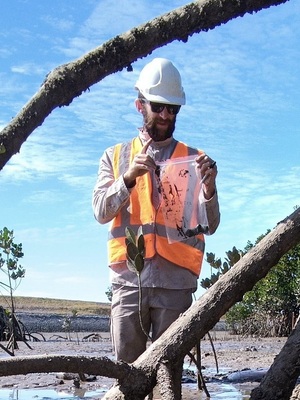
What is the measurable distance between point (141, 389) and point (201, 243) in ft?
5.19

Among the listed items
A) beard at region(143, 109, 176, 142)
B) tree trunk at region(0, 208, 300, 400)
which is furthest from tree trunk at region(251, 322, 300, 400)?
beard at region(143, 109, 176, 142)

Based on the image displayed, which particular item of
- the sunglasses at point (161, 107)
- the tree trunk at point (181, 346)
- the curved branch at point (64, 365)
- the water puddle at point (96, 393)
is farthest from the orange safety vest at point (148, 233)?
the water puddle at point (96, 393)

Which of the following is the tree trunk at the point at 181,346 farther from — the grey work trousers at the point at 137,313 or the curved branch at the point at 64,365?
the grey work trousers at the point at 137,313

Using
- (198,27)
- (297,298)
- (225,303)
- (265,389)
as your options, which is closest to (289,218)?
(225,303)

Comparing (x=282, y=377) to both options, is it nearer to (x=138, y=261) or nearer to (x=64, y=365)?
(x=138, y=261)

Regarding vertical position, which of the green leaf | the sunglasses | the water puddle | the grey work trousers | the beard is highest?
the sunglasses

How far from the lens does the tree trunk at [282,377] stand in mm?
3068

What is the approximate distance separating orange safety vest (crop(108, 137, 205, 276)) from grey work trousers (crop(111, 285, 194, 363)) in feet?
0.52

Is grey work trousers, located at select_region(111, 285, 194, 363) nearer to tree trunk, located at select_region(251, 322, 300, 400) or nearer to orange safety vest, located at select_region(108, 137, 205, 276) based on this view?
orange safety vest, located at select_region(108, 137, 205, 276)

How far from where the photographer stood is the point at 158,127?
14.0 ft

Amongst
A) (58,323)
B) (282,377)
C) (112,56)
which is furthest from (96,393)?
(58,323)

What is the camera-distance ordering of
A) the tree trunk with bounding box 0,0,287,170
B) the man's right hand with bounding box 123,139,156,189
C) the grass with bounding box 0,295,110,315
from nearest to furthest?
the tree trunk with bounding box 0,0,287,170 < the man's right hand with bounding box 123,139,156,189 < the grass with bounding box 0,295,110,315

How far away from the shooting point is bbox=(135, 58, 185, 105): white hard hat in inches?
167

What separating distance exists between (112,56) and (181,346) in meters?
1.05
